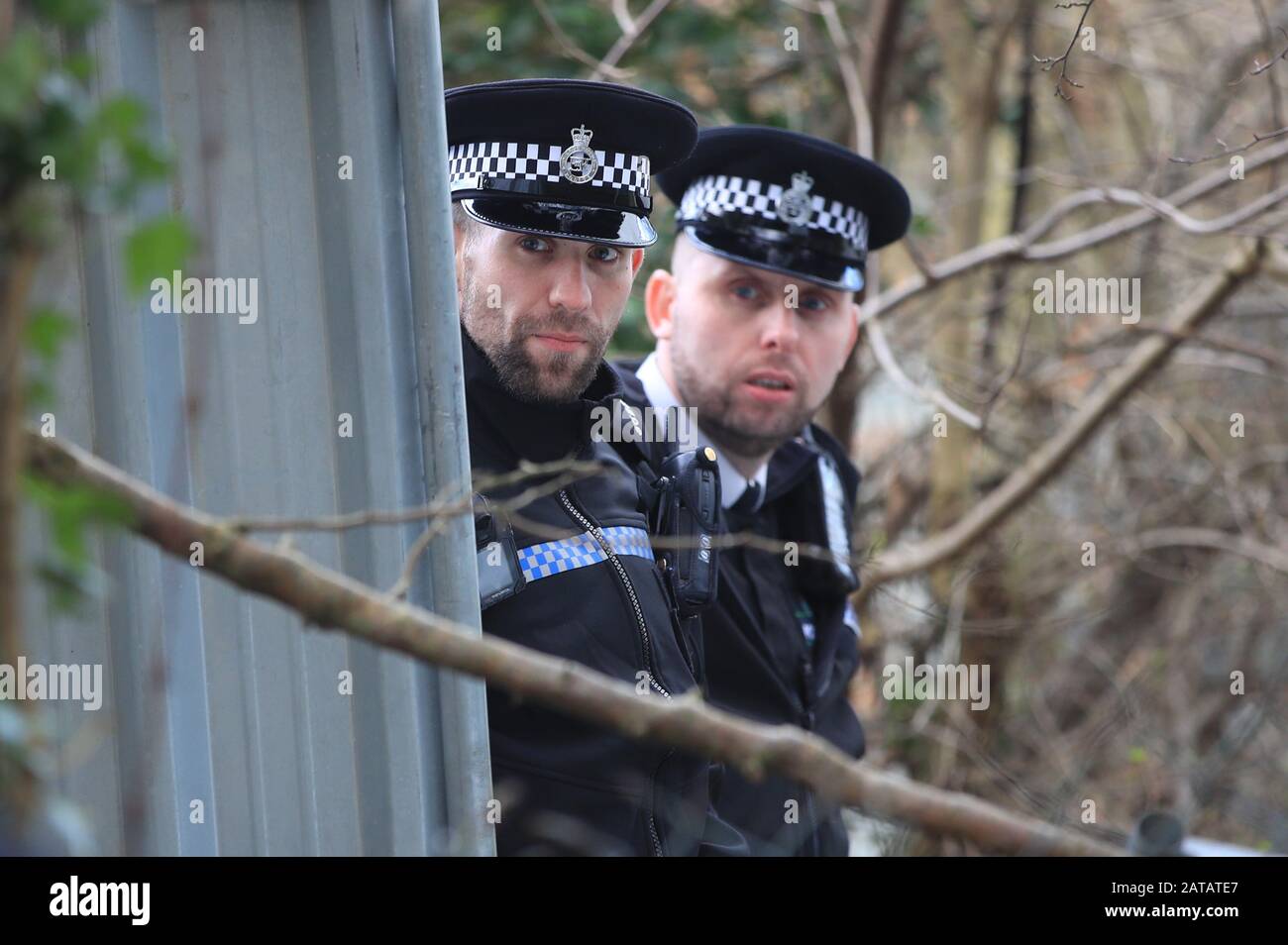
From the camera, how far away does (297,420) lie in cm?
192

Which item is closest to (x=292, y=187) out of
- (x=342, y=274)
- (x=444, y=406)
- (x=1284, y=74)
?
(x=342, y=274)

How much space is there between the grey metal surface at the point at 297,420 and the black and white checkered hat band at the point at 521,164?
52 cm

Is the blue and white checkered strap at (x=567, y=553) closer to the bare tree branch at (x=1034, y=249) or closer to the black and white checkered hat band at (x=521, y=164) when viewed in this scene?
the black and white checkered hat band at (x=521, y=164)

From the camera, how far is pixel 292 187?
192 cm

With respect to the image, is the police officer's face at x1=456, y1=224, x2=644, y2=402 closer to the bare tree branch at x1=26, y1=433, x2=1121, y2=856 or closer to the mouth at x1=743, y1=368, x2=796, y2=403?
the mouth at x1=743, y1=368, x2=796, y2=403

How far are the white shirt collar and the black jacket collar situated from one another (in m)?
0.60

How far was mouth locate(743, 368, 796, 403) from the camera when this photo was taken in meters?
3.11

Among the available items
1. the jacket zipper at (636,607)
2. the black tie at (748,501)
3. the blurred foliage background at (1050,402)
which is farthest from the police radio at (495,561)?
the blurred foliage background at (1050,402)

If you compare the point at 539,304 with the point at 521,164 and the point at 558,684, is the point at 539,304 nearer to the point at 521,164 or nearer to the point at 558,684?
the point at 521,164

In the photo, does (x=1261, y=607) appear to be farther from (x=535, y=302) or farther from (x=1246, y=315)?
(x=535, y=302)

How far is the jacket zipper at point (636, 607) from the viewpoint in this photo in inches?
88.6

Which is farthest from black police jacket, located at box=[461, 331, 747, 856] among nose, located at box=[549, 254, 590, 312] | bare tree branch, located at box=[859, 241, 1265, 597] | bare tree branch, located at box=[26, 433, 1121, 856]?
bare tree branch, located at box=[859, 241, 1265, 597]

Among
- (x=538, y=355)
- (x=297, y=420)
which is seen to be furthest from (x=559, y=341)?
(x=297, y=420)

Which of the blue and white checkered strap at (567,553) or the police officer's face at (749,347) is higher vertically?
the police officer's face at (749,347)
